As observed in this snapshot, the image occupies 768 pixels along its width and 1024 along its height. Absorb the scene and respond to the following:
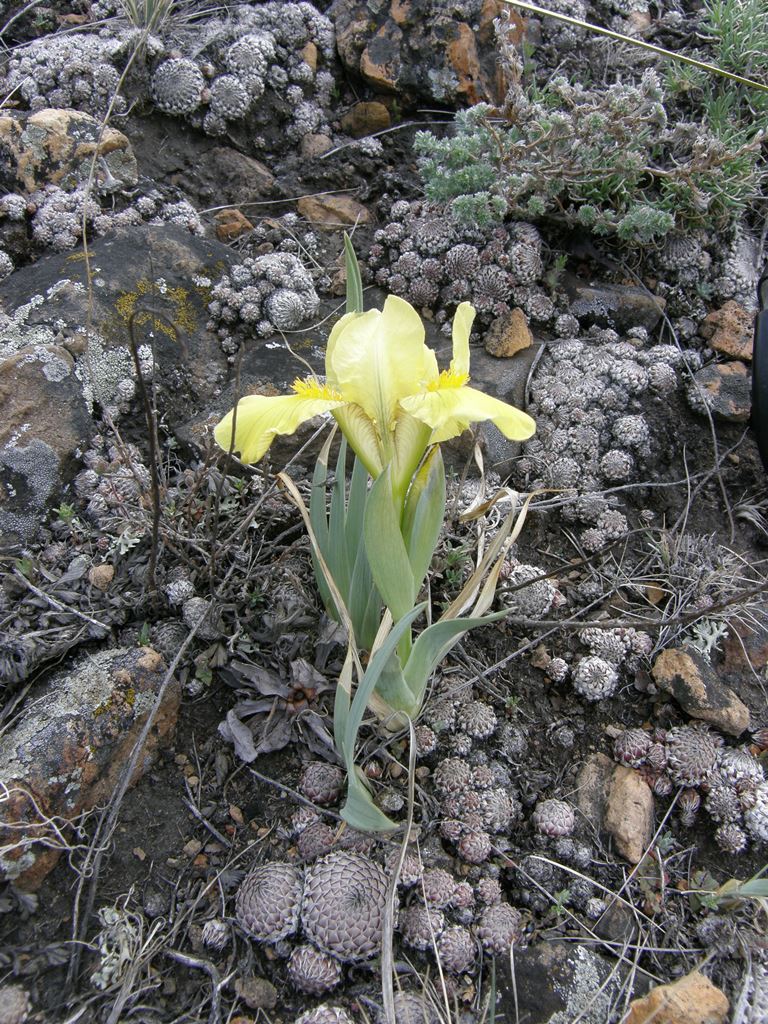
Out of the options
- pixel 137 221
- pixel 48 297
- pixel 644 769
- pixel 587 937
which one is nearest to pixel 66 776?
pixel 587 937

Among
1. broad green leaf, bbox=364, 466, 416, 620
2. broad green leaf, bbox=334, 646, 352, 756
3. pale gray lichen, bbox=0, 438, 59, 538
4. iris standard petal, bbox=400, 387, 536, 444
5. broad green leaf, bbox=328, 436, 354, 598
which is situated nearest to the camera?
iris standard petal, bbox=400, 387, 536, 444

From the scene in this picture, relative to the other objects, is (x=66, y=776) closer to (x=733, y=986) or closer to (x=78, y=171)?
(x=733, y=986)

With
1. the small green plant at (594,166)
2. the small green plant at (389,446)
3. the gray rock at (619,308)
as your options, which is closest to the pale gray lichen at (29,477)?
the small green plant at (389,446)

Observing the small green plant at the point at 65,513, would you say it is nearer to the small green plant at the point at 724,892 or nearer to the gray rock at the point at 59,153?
the gray rock at the point at 59,153

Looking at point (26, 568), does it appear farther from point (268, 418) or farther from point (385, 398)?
point (385, 398)

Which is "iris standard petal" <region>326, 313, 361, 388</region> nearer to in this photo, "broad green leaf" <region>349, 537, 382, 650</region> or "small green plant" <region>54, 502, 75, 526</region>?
"broad green leaf" <region>349, 537, 382, 650</region>

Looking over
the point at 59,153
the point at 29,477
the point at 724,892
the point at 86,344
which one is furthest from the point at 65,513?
the point at 724,892

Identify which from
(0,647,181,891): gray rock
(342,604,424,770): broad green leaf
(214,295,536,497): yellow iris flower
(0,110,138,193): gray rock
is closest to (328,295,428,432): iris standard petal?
(214,295,536,497): yellow iris flower
